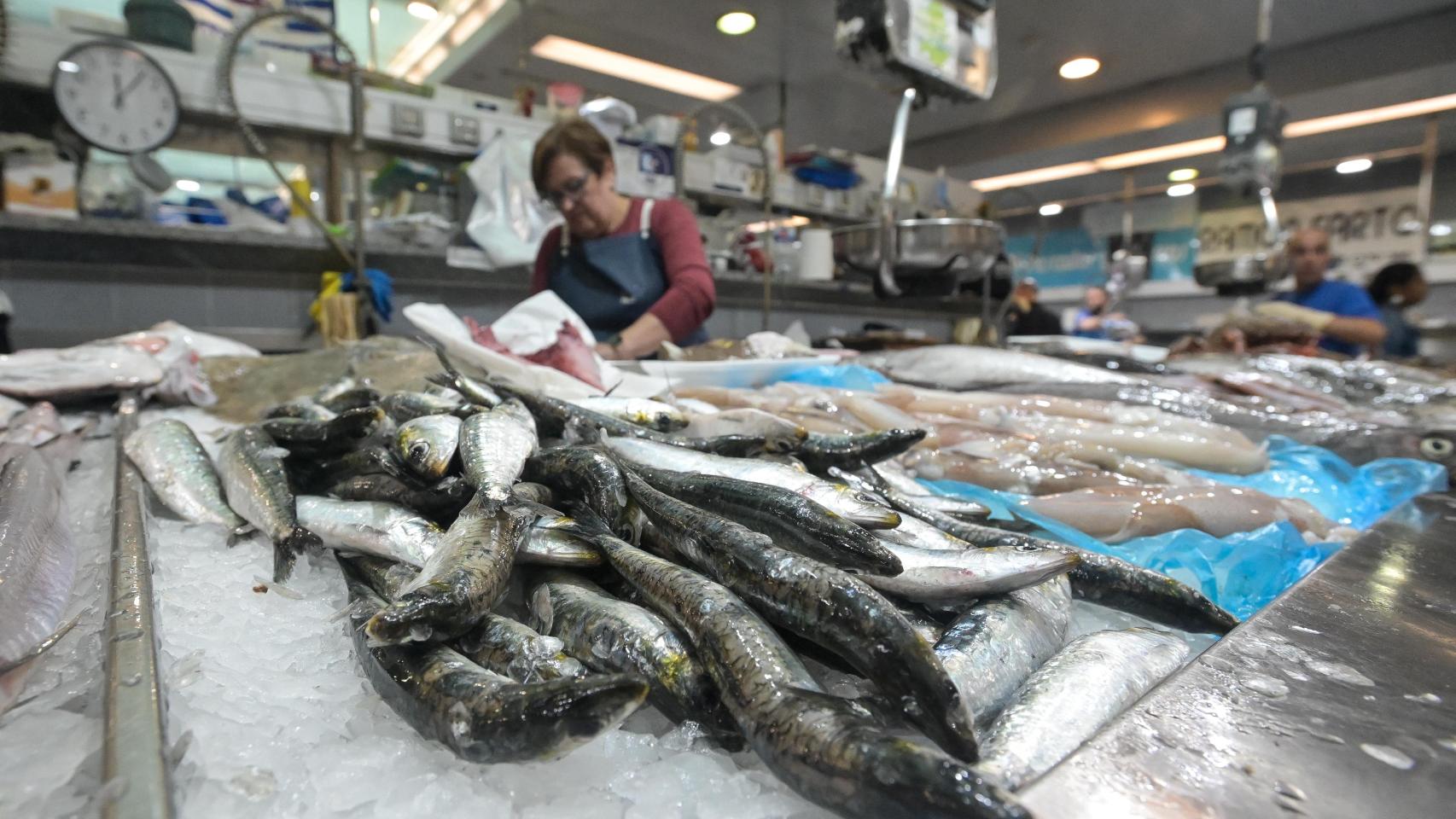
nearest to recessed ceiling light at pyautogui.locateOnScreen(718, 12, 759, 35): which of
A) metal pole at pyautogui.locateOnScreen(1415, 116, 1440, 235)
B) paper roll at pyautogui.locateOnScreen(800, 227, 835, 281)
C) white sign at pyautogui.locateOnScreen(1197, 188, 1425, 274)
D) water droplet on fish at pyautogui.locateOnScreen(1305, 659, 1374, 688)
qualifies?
paper roll at pyautogui.locateOnScreen(800, 227, 835, 281)

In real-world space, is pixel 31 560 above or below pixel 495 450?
below

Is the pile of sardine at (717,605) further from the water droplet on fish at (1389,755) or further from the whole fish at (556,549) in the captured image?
the water droplet on fish at (1389,755)

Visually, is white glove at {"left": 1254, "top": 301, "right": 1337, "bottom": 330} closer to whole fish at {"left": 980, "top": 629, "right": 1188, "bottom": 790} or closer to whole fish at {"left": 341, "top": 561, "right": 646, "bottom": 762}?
whole fish at {"left": 980, "top": 629, "right": 1188, "bottom": 790}

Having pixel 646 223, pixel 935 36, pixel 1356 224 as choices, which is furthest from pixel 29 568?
pixel 1356 224

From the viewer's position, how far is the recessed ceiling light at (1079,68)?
9.01 m

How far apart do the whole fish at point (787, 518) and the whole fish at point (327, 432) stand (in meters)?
0.67

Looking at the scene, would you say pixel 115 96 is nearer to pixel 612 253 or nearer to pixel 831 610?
pixel 612 253

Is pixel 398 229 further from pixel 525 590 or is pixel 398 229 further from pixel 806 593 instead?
pixel 806 593

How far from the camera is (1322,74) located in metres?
8.46

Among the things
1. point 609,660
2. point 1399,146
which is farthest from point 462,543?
point 1399,146

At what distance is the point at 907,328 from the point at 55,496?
7.79m

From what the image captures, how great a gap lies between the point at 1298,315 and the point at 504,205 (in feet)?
20.2

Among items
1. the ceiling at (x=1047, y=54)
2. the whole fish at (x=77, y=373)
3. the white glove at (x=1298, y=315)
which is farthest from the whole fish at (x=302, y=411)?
the ceiling at (x=1047, y=54)

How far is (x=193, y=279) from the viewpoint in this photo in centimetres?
419
